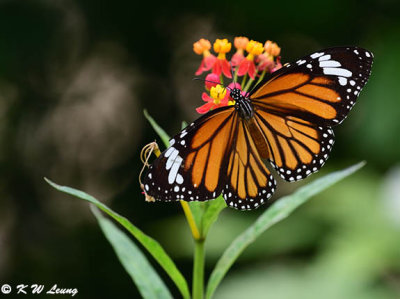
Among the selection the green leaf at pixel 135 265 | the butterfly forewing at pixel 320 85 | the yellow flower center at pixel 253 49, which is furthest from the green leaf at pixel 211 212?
the yellow flower center at pixel 253 49

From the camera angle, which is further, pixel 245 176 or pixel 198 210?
pixel 245 176

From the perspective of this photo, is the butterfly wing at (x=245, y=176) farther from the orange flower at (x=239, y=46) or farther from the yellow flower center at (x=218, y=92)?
the orange flower at (x=239, y=46)

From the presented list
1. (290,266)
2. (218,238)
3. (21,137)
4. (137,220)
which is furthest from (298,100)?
(21,137)

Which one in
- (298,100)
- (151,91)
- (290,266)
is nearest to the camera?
(298,100)

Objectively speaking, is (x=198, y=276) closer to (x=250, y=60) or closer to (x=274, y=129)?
(x=274, y=129)

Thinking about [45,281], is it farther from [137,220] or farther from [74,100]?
[74,100]

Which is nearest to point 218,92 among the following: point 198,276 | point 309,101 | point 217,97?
point 217,97

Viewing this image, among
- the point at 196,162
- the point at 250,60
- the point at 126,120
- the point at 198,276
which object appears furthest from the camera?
the point at 126,120
